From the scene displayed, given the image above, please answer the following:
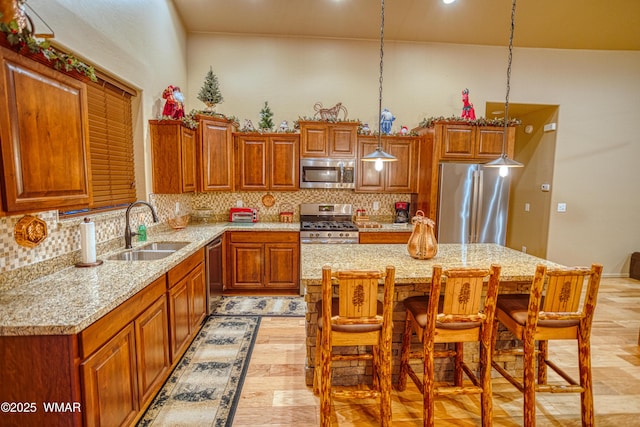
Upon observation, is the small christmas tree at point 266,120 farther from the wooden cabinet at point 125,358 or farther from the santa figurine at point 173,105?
the wooden cabinet at point 125,358

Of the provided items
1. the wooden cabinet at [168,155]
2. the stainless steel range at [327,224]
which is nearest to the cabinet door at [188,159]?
the wooden cabinet at [168,155]

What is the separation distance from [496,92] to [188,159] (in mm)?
4464

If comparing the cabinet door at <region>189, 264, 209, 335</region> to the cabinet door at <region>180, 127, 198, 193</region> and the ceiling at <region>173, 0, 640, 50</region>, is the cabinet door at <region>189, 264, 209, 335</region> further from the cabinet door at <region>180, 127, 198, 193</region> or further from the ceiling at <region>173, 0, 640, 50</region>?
the ceiling at <region>173, 0, 640, 50</region>

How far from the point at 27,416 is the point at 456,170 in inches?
169

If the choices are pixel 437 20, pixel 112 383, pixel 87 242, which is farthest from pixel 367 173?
pixel 112 383

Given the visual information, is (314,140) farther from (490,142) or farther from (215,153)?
(490,142)

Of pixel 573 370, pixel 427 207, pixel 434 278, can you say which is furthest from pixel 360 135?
pixel 573 370

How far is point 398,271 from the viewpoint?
83.4 inches

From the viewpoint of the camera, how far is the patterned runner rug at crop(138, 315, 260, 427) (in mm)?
2029

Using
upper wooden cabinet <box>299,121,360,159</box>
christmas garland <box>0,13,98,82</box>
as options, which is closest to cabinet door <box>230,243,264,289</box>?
upper wooden cabinet <box>299,121,360,159</box>

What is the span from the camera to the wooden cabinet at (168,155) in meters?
3.40

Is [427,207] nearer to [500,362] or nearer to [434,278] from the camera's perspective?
[500,362]

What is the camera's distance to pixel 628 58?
15.9ft

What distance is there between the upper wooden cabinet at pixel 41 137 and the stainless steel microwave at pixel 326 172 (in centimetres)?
281
